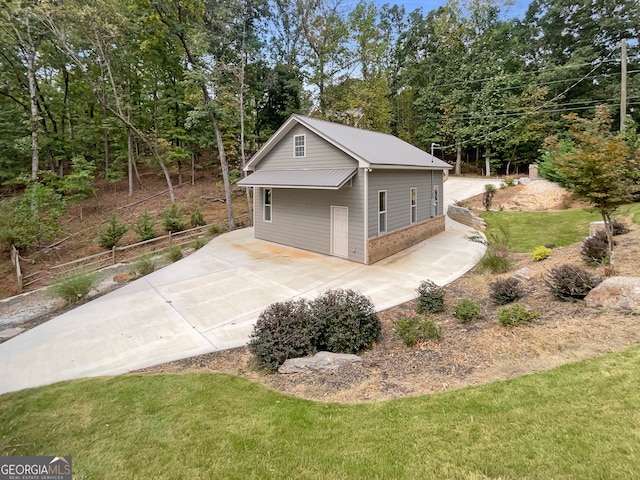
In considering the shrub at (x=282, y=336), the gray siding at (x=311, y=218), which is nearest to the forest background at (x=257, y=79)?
the gray siding at (x=311, y=218)

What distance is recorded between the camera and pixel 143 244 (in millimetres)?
15547

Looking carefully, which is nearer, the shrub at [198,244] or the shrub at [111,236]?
the shrub at [198,244]

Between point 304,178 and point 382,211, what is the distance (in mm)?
3358

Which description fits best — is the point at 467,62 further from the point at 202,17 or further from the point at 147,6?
the point at 147,6

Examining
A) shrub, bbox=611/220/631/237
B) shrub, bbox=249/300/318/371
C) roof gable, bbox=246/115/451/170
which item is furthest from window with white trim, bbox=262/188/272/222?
shrub, bbox=611/220/631/237

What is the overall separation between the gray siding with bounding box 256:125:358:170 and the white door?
1.78 meters

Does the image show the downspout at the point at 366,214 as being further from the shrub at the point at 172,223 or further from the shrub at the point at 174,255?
the shrub at the point at 172,223

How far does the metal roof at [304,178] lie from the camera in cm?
1148

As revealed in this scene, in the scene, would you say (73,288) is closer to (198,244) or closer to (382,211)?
(198,244)

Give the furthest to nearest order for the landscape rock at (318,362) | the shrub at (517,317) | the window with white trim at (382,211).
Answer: the window with white trim at (382,211) → the shrub at (517,317) → the landscape rock at (318,362)

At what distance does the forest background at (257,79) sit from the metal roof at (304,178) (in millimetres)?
4352

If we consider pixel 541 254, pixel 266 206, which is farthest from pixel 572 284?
pixel 266 206

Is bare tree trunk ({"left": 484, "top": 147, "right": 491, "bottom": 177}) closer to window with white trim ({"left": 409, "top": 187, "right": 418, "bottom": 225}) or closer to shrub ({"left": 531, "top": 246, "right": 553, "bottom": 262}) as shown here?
window with white trim ({"left": 409, "top": 187, "right": 418, "bottom": 225})

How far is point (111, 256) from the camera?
48.3 ft
